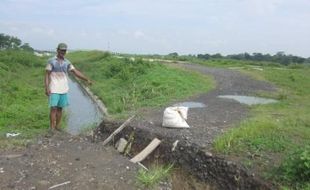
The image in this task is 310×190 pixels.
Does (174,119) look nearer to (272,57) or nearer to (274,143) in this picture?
(274,143)

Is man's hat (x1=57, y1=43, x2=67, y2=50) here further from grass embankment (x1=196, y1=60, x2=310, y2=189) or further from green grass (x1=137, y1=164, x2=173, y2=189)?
grass embankment (x1=196, y1=60, x2=310, y2=189)

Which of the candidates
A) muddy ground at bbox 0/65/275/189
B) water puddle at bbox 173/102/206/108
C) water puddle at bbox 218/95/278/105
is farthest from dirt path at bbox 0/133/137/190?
water puddle at bbox 218/95/278/105

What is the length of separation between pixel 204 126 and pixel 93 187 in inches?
164

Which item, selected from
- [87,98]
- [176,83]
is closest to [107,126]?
[176,83]

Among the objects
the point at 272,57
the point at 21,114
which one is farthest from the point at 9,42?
the point at 21,114

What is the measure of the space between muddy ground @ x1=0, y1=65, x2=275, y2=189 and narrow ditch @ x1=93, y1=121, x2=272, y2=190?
38 millimetres

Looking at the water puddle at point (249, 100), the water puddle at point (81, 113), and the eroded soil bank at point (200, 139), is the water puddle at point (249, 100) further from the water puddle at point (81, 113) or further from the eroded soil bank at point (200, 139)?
the water puddle at point (81, 113)

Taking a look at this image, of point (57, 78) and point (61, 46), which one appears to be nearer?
point (61, 46)

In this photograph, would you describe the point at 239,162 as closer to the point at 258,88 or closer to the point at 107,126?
the point at 107,126

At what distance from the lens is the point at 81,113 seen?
1627cm

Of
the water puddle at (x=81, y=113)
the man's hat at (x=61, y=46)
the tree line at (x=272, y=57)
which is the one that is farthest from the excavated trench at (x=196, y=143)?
the tree line at (x=272, y=57)

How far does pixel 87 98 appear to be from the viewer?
834 inches

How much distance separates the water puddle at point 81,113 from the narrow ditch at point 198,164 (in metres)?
2.34

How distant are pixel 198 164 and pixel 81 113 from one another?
8604 mm
